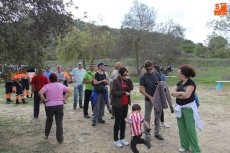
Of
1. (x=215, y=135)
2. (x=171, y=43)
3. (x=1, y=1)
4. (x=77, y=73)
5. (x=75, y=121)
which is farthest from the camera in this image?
(x=171, y=43)

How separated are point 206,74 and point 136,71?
713 centimetres

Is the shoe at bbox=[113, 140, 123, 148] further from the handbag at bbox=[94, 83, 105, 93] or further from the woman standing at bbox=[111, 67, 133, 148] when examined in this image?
the handbag at bbox=[94, 83, 105, 93]

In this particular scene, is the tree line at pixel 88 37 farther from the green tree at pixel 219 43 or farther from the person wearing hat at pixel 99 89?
the person wearing hat at pixel 99 89

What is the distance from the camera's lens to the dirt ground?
878cm

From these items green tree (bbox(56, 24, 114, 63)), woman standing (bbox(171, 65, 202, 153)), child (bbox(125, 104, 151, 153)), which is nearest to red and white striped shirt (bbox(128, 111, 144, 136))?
child (bbox(125, 104, 151, 153))

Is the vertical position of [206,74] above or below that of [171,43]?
below

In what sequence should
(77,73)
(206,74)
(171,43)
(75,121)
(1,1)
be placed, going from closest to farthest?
(1,1) < (75,121) < (77,73) < (171,43) < (206,74)

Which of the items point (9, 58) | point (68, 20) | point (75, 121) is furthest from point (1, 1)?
point (75, 121)

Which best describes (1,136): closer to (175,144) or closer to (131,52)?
(175,144)

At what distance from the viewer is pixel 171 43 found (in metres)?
35.2

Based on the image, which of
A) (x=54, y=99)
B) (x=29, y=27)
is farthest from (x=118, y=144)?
(x=29, y=27)

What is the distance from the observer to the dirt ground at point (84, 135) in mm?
8781

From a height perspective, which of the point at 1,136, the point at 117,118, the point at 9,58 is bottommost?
the point at 1,136

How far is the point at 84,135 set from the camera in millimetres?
10133
